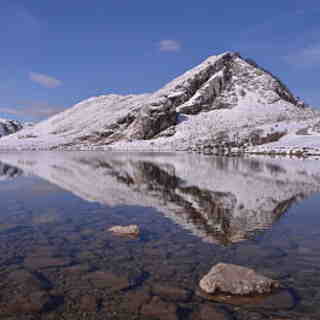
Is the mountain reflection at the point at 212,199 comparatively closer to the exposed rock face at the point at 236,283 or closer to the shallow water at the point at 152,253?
the shallow water at the point at 152,253

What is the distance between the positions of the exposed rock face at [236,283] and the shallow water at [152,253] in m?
0.36

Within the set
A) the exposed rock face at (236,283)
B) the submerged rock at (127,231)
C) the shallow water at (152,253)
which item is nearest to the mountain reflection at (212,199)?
the shallow water at (152,253)

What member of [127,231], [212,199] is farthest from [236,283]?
[212,199]

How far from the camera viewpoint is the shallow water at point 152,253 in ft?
29.7

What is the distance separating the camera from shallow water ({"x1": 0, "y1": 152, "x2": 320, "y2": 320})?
9.06 meters

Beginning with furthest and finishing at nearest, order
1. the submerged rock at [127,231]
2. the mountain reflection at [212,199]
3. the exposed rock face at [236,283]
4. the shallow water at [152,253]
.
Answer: the mountain reflection at [212,199] < the submerged rock at [127,231] < the exposed rock face at [236,283] < the shallow water at [152,253]

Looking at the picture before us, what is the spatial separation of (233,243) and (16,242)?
27.6 ft

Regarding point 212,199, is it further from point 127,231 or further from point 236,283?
point 236,283

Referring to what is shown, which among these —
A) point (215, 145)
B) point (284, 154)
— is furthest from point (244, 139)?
point (284, 154)

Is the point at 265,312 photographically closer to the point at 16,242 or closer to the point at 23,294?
the point at 23,294

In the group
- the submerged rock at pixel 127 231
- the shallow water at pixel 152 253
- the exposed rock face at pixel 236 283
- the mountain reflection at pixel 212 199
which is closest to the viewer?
the shallow water at pixel 152 253

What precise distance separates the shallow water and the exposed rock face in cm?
36

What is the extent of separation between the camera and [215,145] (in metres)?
147

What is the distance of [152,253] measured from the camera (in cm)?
1337
